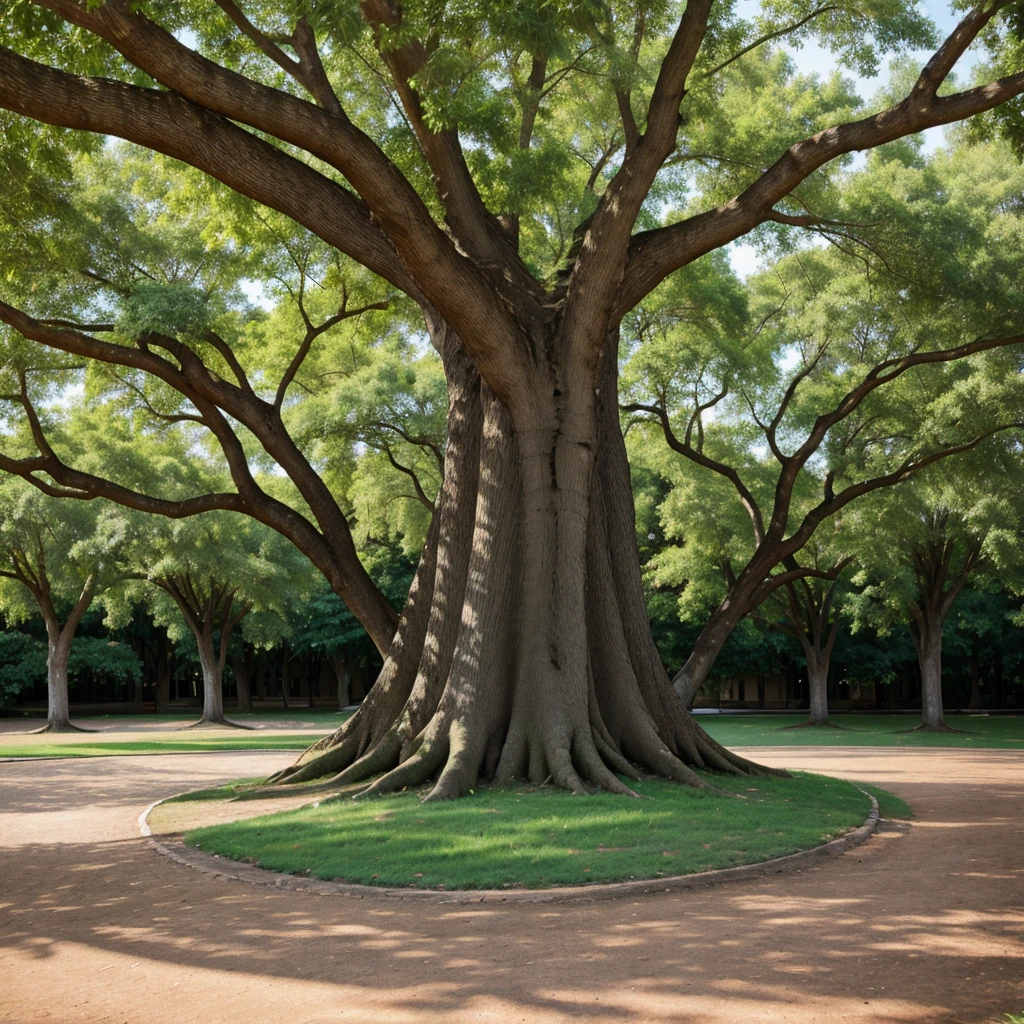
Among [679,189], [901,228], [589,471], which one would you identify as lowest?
[589,471]

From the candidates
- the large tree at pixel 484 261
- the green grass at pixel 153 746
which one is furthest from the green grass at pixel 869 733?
the large tree at pixel 484 261

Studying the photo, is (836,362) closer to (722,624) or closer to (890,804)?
(722,624)

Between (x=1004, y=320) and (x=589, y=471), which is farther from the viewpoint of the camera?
(x=1004, y=320)

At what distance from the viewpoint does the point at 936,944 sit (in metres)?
5.51

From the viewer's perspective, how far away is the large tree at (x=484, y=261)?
383 inches

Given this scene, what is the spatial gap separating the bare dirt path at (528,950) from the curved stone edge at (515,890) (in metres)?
0.14

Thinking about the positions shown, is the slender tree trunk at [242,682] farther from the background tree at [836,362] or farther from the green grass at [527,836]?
the green grass at [527,836]

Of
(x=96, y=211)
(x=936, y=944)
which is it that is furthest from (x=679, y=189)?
(x=936, y=944)

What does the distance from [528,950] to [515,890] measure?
54.2 inches

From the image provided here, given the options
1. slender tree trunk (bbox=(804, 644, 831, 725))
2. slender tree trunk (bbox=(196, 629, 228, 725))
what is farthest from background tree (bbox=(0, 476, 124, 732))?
slender tree trunk (bbox=(804, 644, 831, 725))

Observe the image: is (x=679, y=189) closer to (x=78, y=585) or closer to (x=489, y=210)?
(x=489, y=210)

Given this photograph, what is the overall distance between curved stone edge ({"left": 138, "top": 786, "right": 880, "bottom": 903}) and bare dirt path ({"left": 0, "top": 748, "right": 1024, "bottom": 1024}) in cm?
14

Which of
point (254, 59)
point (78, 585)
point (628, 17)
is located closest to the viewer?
point (628, 17)

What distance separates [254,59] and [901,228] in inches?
412
